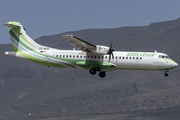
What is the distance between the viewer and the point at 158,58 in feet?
200

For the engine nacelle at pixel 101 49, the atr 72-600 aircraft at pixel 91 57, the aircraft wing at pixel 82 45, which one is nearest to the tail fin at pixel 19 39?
the atr 72-600 aircraft at pixel 91 57

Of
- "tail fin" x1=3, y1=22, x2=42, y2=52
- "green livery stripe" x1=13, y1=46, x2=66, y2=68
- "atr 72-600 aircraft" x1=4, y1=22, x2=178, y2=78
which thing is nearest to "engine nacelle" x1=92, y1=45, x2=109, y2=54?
"atr 72-600 aircraft" x1=4, y1=22, x2=178, y2=78

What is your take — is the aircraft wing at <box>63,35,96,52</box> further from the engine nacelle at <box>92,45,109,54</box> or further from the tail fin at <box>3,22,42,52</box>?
the tail fin at <box>3,22,42,52</box>

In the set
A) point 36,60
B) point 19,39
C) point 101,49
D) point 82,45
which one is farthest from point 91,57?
point 19,39

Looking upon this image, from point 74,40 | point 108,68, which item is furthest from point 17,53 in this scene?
point 108,68

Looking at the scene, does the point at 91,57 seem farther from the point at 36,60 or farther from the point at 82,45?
the point at 36,60

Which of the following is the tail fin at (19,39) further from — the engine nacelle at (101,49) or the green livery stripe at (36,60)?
the engine nacelle at (101,49)

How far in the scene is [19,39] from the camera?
6731cm

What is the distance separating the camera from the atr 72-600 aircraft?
60.7 metres

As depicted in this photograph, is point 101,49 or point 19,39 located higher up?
point 101,49

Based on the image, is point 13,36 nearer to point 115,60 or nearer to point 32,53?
point 32,53

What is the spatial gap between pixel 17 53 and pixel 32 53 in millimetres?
2907

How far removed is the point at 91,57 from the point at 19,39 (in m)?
14.7

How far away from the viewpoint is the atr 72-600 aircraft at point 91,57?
6066cm
